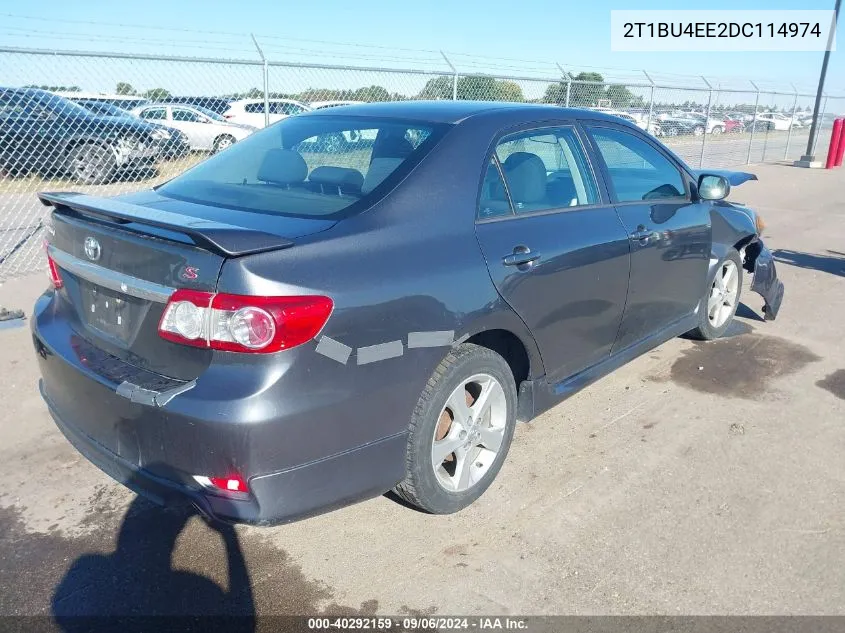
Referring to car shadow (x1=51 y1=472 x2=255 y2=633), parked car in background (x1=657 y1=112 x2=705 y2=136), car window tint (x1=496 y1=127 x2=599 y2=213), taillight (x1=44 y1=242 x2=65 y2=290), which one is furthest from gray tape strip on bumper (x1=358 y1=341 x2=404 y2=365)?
parked car in background (x1=657 y1=112 x2=705 y2=136)

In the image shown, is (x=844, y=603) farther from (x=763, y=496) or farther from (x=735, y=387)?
(x=735, y=387)

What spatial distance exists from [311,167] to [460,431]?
1363 millimetres

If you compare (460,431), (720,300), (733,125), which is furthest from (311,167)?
(733,125)

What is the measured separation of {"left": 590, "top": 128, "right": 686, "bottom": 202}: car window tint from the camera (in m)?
3.89

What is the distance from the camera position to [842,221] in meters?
10.7

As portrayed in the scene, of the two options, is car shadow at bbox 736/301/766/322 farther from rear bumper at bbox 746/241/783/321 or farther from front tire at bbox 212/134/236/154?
front tire at bbox 212/134/236/154

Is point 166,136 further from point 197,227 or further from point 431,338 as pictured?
point 431,338

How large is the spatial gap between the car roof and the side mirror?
115cm

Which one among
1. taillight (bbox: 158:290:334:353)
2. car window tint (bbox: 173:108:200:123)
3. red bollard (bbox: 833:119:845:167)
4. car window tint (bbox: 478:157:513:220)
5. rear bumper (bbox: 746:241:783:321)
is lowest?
red bollard (bbox: 833:119:845:167)

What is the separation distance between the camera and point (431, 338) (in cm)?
266

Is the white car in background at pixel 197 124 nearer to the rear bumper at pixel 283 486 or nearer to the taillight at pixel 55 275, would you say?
the taillight at pixel 55 275

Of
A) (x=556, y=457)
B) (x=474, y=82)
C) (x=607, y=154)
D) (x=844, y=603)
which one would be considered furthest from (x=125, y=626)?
(x=474, y=82)

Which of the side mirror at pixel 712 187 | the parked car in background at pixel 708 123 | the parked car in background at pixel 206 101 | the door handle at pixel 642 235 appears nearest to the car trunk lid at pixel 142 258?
the door handle at pixel 642 235

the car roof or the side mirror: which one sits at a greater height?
the car roof
